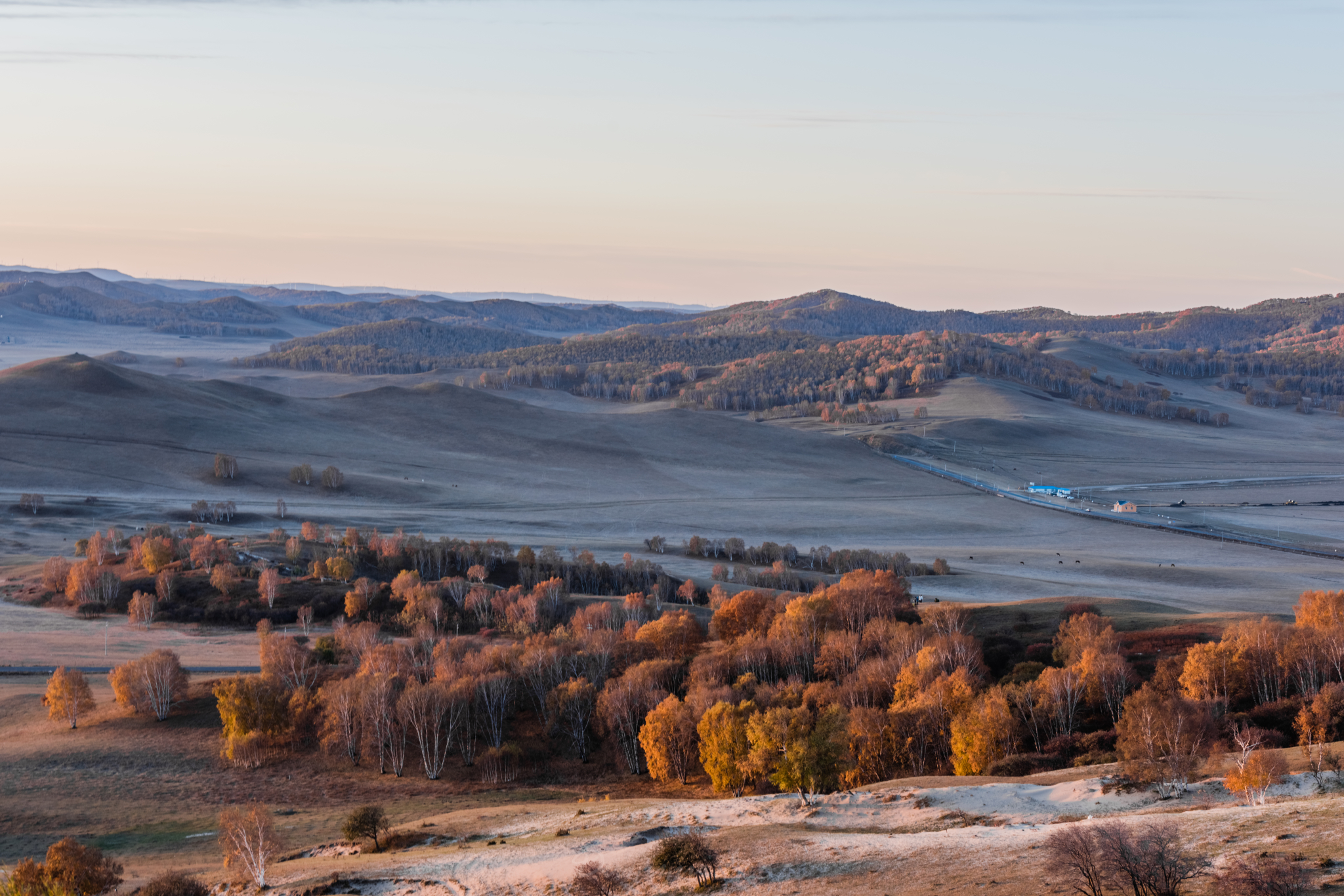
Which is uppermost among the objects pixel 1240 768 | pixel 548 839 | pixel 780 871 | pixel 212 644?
pixel 1240 768

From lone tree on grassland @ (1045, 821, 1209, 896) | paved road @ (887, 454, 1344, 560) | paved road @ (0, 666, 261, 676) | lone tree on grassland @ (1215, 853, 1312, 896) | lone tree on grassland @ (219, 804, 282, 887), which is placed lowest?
paved road @ (0, 666, 261, 676)

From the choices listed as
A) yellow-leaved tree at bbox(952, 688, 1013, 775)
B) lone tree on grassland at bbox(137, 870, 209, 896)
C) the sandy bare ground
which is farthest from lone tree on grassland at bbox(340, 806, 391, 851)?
yellow-leaved tree at bbox(952, 688, 1013, 775)

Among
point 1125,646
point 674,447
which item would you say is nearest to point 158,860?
point 1125,646

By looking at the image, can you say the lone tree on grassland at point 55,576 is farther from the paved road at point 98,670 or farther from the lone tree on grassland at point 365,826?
the lone tree on grassland at point 365,826

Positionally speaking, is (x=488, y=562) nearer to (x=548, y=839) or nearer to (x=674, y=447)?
(x=548, y=839)

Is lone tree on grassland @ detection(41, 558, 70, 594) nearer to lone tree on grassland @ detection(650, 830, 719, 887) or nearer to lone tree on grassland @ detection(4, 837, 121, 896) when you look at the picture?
lone tree on grassland @ detection(4, 837, 121, 896)

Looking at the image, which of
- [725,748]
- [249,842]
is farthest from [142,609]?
[249,842]

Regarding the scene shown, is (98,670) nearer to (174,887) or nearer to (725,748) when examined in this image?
(174,887)

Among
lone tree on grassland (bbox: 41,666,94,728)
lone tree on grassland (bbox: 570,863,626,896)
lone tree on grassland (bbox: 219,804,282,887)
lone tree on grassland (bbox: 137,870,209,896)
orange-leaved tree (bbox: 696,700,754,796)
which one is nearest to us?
lone tree on grassland (bbox: 570,863,626,896)
